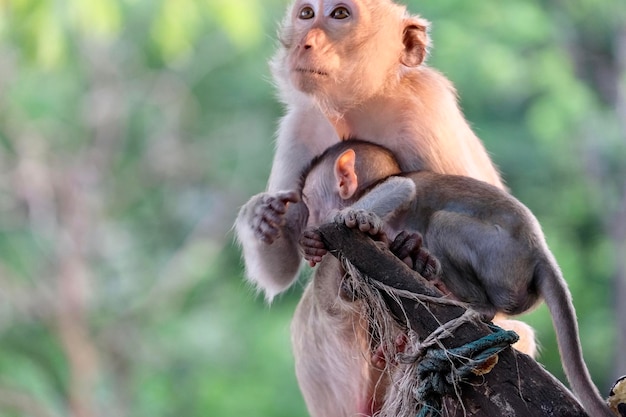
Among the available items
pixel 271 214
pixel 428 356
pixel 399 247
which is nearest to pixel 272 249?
pixel 271 214

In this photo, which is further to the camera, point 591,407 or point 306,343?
point 306,343

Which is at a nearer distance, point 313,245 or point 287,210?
point 313,245

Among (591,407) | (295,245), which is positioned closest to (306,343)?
(295,245)

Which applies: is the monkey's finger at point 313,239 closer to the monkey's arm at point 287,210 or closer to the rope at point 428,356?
the rope at point 428,356

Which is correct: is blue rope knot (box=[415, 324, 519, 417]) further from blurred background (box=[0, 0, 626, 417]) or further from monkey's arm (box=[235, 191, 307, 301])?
blurred background (box=[0, 0, 626, 417])

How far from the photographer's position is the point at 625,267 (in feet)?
20.1

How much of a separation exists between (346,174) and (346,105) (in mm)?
247

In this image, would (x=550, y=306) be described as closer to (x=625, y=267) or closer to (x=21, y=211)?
(x=625, y=267)

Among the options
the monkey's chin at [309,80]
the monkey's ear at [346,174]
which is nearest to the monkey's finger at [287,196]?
the monkey's ear at [346,174]

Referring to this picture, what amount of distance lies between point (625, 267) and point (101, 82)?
3.80 m

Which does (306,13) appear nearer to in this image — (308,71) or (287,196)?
(308,71)

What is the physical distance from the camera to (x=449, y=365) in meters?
1.79

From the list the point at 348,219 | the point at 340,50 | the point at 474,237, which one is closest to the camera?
the point at 348,219

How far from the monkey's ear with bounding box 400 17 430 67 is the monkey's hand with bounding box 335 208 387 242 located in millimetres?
764
